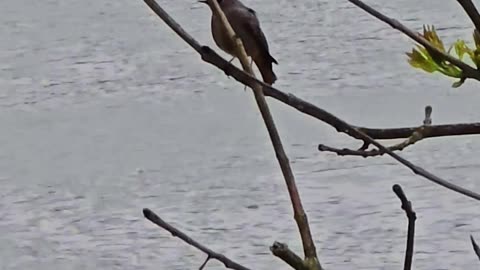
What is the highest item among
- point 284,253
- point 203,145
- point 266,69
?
point 284,253

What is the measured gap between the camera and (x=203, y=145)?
3.11 meters

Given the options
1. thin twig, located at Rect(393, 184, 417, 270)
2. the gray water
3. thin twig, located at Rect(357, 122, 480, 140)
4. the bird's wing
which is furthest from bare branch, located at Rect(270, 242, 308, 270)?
the gray water

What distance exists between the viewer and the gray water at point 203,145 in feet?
8.57

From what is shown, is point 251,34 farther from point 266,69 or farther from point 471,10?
point 471,10

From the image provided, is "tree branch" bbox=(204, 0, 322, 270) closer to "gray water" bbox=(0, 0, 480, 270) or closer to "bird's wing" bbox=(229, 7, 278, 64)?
"bird's wing" bbox=(229, 7, 278, 64)

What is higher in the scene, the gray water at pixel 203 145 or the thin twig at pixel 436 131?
the thin twig at pixel 436 131

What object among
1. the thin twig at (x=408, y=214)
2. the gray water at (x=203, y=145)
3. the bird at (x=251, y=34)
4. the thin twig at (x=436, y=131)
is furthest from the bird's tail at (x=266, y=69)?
the gray water at (x=203, y=145)

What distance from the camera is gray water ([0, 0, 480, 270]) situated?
2.61 meters

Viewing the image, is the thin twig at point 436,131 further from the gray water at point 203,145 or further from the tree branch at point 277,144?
the gray water at point 203,145

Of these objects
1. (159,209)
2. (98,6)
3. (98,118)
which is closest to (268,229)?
(159,209)

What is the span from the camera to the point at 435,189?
2.82 meters

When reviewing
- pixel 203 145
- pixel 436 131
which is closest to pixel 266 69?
pixel 436 131

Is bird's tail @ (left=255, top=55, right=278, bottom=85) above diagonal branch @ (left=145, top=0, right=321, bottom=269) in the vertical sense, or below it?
below

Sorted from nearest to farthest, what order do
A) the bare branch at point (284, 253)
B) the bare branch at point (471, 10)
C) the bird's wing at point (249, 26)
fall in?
the bare branch at point (284, 253), the bare branch at point (471, 10), the bird's wing at point (249, 26)
